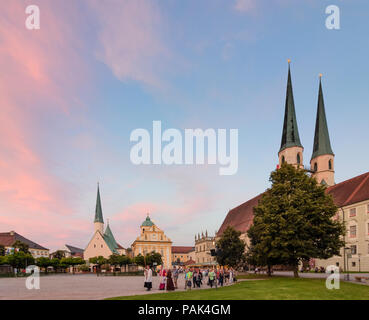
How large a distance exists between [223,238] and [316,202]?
82.5 feet

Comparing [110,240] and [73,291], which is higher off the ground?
[73,291]

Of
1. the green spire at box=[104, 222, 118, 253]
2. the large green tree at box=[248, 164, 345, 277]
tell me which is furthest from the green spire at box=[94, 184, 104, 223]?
the large green tree at box=[248, 164, 345, 277]

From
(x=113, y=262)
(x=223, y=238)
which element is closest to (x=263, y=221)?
(x=223, y=238)

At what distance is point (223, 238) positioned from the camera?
5238cm

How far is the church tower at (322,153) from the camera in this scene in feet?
265

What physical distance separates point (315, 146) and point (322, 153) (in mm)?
4183

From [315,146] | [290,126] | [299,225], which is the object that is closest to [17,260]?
[299,225]

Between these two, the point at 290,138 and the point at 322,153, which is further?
the point at 290,138

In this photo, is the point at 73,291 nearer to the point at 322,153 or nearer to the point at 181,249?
the point at 322,153

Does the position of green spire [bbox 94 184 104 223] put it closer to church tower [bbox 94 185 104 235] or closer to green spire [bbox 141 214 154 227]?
church tower [bbox 94 185 104 235]

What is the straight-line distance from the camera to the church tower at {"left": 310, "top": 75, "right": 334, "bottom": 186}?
265 ft

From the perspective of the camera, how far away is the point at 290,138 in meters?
88.9
